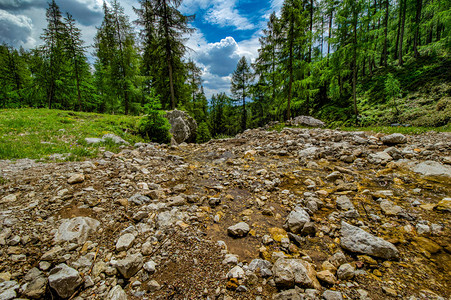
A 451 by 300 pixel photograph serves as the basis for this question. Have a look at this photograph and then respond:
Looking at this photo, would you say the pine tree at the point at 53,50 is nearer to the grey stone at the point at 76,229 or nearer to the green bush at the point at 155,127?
the green bush at the point at 155,127

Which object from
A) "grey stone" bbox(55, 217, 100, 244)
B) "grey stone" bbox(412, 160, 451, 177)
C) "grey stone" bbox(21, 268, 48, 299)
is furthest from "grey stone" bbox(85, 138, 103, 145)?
"grey stone" bbox(412, 160, 451, 177)

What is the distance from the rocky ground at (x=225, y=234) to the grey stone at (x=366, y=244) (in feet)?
0.04

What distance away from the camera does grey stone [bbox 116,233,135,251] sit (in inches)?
93.4

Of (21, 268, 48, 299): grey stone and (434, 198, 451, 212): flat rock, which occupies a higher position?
(434, 198, 451, 212): flat rock

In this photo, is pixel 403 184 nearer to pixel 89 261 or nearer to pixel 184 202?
pixel 184 202

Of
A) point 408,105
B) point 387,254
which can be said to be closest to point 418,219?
point 387,254

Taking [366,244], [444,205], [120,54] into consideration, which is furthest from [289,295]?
[120,54]

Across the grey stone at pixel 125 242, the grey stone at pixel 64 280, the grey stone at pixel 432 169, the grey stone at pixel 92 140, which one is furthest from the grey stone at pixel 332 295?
the grey stone at pixel 92 140

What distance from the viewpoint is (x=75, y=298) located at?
175cm

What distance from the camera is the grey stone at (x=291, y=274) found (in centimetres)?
184

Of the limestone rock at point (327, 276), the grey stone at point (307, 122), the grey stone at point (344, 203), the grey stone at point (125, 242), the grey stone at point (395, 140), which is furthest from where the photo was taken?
the grey stone at point (307, 122)

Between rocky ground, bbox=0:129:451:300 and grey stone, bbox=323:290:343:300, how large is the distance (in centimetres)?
2

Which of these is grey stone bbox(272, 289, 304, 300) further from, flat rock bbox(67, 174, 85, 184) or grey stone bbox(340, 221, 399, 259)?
flat rock bbox(67, 174, 85, 184)

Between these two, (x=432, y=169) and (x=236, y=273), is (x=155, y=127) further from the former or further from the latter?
(x=432, y=169)
